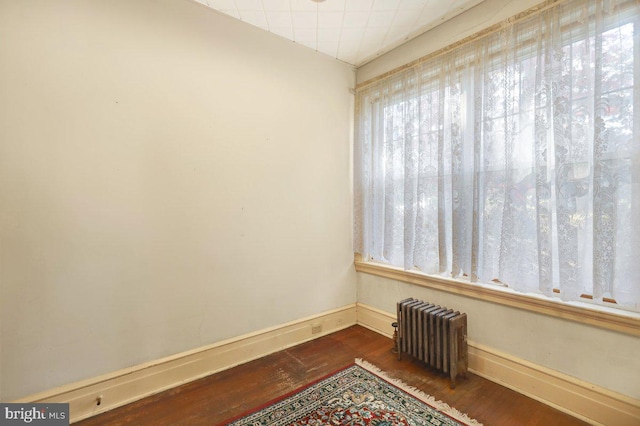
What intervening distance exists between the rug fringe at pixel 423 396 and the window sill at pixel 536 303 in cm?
80

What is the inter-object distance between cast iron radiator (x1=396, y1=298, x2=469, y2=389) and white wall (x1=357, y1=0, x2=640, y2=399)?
16cm

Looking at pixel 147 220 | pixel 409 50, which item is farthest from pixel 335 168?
pixel 147 220

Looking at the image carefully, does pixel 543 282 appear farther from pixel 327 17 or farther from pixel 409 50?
pixel 327 17

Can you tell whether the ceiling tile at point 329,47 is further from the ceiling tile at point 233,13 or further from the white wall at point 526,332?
the ceiling tile at point 233,13

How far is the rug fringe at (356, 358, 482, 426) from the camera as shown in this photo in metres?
1.68

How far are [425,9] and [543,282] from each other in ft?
7.09

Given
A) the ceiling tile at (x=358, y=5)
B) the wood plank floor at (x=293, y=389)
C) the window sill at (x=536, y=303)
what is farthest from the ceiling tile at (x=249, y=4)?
the wood plank floor at (x=293, y=389)

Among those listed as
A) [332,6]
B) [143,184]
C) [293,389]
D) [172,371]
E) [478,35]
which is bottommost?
[293,389]

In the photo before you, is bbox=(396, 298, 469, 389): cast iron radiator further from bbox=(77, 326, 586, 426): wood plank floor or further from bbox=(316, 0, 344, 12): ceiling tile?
bbox=(316, 0, 344, 12): ceiling tile

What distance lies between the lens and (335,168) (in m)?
2.99

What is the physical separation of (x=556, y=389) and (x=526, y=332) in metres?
0.34

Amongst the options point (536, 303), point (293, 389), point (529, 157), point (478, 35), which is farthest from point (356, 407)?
point (478, 35)

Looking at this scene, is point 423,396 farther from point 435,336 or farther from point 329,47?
point 329,47

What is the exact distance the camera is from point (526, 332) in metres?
1.89
